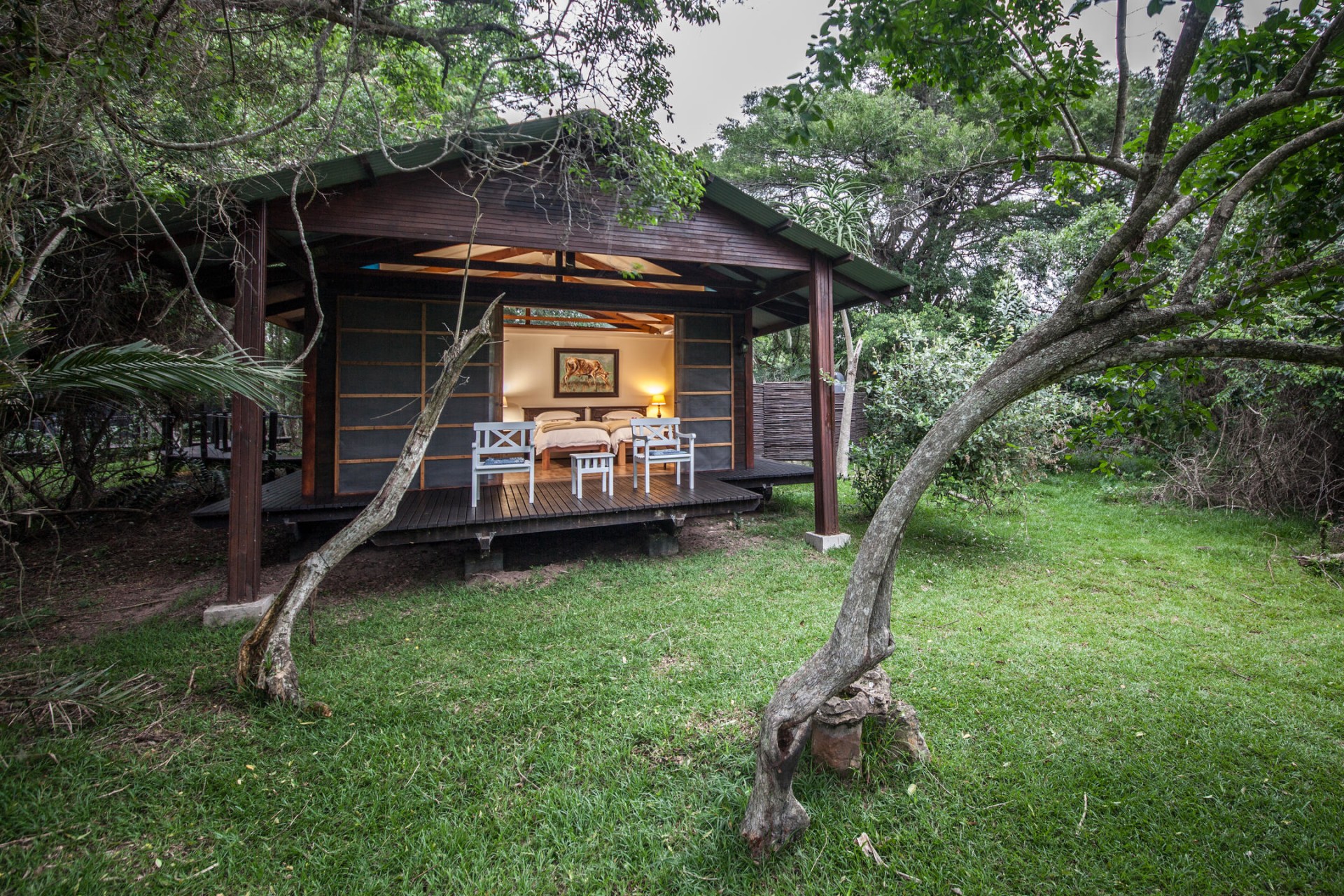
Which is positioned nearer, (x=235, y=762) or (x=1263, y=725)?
(x=235, y=762)

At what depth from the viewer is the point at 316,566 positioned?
2.98m

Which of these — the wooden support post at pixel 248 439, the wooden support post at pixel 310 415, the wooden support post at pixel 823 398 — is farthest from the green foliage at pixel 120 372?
the wooden support post at pixel 823 398

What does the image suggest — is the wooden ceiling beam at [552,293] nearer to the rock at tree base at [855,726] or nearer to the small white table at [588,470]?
the small white table at [588,470]

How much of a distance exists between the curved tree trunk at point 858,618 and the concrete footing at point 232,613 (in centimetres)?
370

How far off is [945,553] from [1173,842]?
13.2 feet

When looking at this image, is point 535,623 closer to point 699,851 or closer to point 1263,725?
point 699,851

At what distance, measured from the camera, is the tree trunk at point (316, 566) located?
9.58ft

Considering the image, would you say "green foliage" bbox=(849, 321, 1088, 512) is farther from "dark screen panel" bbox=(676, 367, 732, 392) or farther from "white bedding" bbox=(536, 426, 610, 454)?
"white bedding" bbox=(536, 426, 610, 454)

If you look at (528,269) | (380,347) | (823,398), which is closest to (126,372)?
(380,347)

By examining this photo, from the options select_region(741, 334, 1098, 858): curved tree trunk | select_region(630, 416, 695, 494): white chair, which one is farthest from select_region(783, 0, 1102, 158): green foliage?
select_region(630, 416, 695, 494): white chair

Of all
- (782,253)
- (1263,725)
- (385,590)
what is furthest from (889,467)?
(385,590)

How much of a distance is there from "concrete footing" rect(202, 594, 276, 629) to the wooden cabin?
0.27 feet

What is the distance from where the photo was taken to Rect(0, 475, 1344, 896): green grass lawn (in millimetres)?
1949

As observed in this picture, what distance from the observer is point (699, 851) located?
6.59 ft
